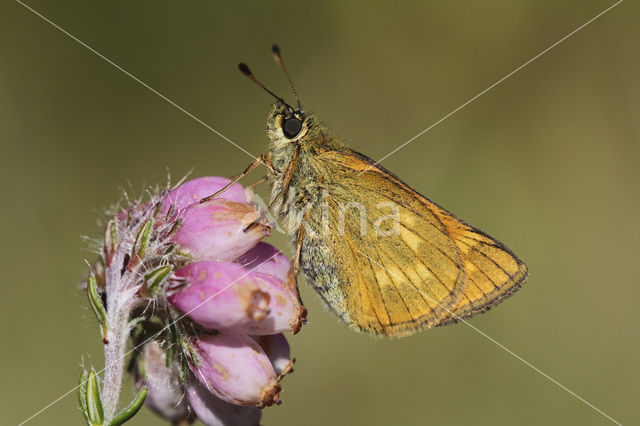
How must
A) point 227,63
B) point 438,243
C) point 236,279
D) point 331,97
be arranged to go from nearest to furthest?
point 236,279 → point 438,243 → point 227,63 → point 331,97

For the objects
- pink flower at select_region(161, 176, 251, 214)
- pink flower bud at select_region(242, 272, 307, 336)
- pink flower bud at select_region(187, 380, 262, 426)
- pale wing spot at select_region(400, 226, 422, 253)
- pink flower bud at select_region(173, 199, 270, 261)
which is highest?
pink flower at select_region(161, 176, 251, 214)

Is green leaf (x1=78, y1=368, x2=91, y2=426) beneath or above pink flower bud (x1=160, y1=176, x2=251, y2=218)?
beneath

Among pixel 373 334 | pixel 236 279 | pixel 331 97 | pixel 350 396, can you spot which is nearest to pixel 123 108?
pixel 331 97

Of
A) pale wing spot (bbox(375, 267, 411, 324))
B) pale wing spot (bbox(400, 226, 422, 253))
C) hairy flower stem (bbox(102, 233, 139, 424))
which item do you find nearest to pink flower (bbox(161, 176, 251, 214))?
hairy flower stem (bbox(102, 233, 139, 424))

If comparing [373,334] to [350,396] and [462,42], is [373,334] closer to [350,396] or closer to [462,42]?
[350,396]

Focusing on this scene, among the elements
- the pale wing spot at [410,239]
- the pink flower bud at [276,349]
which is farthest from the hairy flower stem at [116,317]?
the pale wing spot at [410,239]

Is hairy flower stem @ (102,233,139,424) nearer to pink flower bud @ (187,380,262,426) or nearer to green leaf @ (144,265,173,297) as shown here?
green leaf @ (144,265,173,297)

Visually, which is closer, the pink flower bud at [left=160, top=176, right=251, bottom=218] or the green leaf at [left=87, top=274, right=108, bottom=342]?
the green leaf at [left=87, top=274, right=108, bottom=342]

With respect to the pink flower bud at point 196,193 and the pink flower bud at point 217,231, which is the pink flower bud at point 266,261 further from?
the pink flower bud at point 196,193
